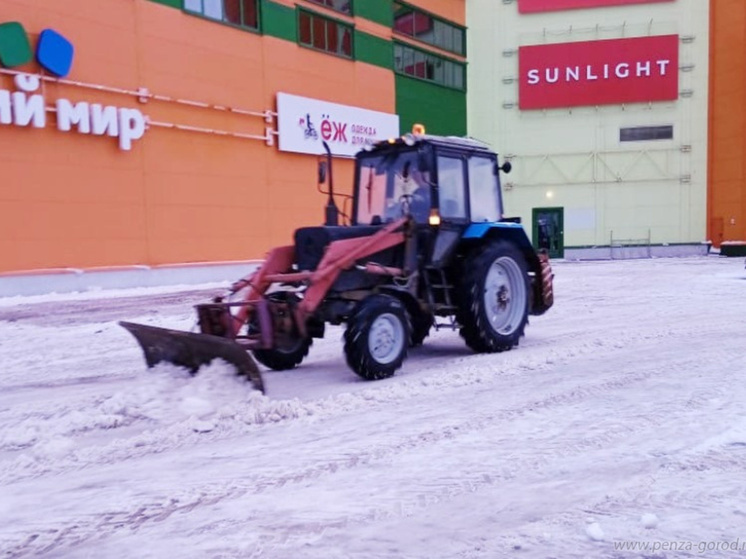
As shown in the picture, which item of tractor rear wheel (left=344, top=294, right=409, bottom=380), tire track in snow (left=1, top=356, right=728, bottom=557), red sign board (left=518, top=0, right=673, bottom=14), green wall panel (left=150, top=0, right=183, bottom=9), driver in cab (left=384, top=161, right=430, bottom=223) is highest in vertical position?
red sign board (left=518, top=0, right=673, bottom=14)

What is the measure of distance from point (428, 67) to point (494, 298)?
73.0 ft

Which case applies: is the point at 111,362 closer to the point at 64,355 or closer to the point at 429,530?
the point at 64,355

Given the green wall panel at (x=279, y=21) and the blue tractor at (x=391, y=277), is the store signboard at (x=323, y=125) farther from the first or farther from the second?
the blue tractor at (x=391, y=277)

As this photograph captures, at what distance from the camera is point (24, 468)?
3.88m

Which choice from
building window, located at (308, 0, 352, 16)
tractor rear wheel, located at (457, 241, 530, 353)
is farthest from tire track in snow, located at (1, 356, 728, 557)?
building window, located at (308, 0, 352, 16)

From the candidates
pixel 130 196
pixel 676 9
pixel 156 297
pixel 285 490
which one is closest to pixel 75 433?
pixel 285 490

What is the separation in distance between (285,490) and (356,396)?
1.88 metres

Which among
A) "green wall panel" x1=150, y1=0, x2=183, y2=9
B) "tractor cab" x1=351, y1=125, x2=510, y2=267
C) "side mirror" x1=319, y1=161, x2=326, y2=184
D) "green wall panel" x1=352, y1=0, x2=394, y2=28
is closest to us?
"side mirror" x1=319, y1=161, x2=326, y2=184

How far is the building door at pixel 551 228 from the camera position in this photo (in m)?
34.5

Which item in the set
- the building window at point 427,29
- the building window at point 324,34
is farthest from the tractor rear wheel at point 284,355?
the building window at point 427,29

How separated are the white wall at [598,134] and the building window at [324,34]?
1267cm

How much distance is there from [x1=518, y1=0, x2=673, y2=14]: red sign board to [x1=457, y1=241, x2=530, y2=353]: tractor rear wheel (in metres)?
29.4

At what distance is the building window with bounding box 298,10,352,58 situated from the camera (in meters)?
21.6

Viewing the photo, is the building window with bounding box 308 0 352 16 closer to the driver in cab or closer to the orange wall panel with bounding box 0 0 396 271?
the orange wall panel with bounding box 0 0 396 271
